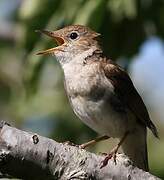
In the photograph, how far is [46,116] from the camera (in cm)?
737

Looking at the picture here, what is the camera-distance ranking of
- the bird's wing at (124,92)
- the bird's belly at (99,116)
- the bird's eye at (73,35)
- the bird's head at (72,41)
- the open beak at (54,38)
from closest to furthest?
the open beak at (54,38) → the bird's belly at (99,116) → the bird's wing at (124,92) → the bird's head at (72,41) → the bird's eye at (73,35)

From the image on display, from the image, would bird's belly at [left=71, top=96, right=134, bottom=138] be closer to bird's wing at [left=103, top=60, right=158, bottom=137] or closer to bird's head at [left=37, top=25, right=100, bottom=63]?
bird's wing at [left=103, top=60, right=158, bottom=137]

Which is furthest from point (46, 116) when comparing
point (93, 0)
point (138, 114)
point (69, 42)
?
point (93, 0)

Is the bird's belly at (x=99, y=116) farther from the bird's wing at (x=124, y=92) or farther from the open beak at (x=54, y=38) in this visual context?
the open beak at (x=54, y=38)

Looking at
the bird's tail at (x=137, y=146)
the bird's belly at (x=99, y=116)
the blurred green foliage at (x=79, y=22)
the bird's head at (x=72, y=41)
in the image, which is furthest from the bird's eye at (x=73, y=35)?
the bird's tail at (x=137, y=146)

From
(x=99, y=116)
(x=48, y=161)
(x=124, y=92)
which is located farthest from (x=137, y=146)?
(x=48, y=161)

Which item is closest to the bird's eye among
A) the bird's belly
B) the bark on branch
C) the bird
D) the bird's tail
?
the bird

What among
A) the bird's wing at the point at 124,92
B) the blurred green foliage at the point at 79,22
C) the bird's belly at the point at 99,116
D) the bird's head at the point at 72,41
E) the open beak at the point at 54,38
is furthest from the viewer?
the bird's head at the point at 72,41

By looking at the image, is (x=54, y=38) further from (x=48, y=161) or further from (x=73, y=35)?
(x=48, y=161)

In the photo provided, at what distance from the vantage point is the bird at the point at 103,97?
5.58 meters

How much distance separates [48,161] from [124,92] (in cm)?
226

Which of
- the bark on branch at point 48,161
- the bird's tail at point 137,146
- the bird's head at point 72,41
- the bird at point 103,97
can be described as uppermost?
the bird's head at point 72,41

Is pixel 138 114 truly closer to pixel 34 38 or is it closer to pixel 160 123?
pixel 34 38

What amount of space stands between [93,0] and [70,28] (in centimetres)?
170
